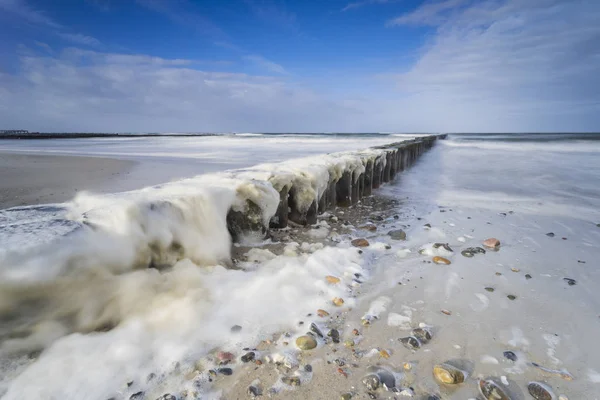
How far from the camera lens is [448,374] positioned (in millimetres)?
1475

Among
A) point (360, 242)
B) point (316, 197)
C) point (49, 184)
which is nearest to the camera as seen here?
point (360, 242)

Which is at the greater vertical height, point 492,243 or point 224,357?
point 224,357

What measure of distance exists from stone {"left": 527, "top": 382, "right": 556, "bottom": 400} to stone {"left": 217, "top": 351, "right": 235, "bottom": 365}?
1.39 metres

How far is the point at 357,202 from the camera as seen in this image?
521cm

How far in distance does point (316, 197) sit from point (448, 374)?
2.51 meters

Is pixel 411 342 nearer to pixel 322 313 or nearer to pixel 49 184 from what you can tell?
pixel 322 313

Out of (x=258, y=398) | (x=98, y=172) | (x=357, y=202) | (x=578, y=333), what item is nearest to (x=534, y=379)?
(x=578, y=333)

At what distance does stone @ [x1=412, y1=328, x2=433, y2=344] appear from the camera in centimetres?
175

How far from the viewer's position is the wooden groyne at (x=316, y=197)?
10.1 feet

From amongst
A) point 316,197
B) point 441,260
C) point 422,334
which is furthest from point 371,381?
point 316,197

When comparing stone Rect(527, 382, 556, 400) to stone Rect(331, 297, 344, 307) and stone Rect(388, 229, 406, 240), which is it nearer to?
stone Rect(331, 297, 344, 307)

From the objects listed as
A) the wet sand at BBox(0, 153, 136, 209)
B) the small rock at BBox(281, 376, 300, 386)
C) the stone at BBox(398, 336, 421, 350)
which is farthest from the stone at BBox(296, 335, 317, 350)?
the wet sand at BBox(0, 153, 136, 209)

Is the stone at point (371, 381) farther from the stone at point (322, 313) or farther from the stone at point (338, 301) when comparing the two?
the stone at point (338, 301)

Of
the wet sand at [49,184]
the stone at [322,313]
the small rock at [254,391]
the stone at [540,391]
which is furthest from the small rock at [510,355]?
the wet sand at [49,184]
